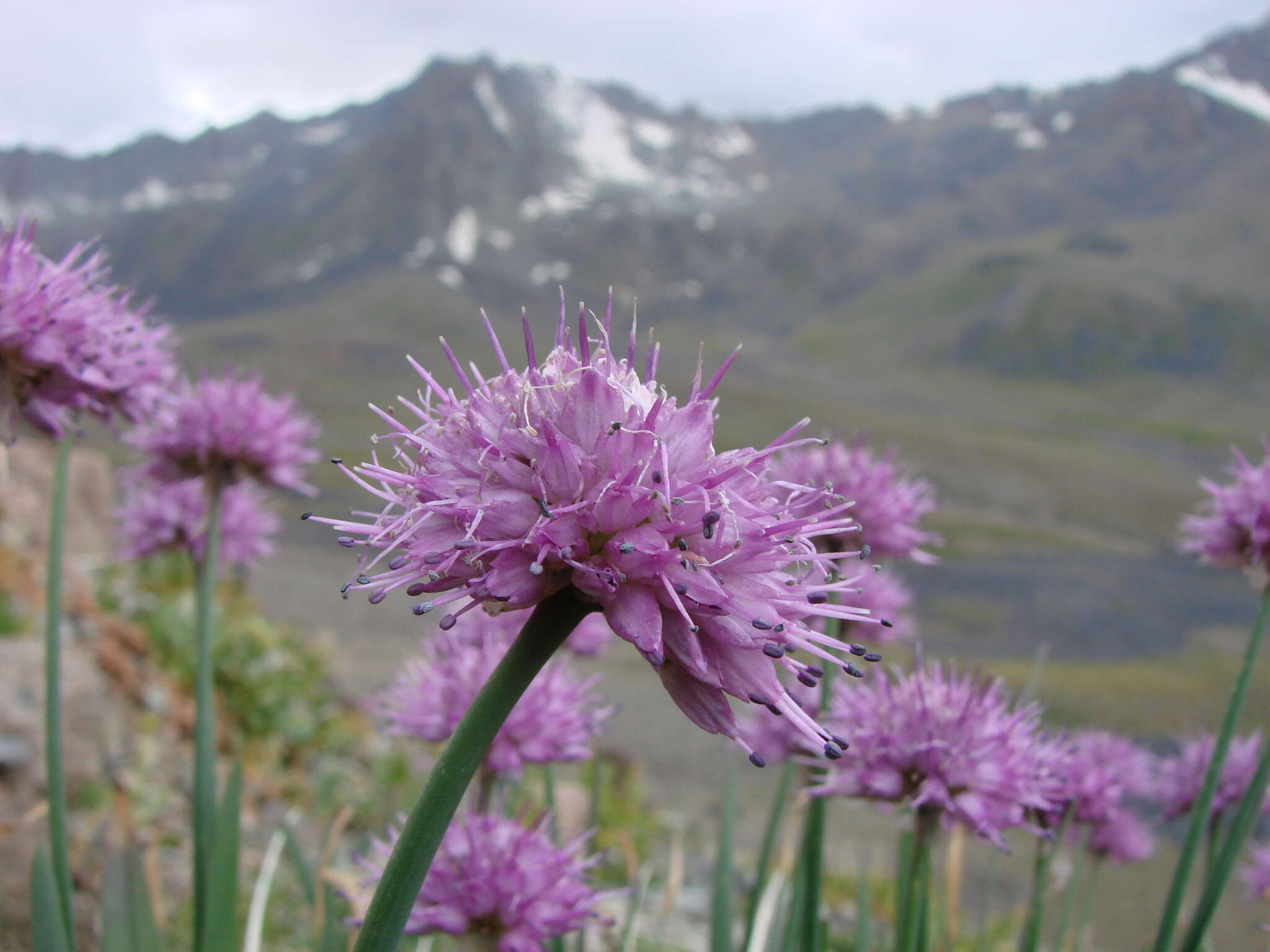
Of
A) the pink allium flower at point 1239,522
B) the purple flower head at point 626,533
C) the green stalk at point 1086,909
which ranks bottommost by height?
the green stalk at point 1086,909

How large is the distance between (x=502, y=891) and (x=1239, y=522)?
2319mm

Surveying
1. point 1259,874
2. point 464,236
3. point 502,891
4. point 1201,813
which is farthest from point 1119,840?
point 464,236

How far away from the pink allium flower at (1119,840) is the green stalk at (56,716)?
3.31 m

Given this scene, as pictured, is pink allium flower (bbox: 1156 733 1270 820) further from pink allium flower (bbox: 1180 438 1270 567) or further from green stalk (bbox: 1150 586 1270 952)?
green stalk (bbox: 1150 586 1270 952)

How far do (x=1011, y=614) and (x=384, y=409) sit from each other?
31.4m

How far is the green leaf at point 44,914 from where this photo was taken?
1984mm

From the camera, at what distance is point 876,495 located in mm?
3238

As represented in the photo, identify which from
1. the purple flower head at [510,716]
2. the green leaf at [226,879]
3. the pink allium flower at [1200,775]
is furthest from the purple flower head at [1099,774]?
the green leaf at [226,879]

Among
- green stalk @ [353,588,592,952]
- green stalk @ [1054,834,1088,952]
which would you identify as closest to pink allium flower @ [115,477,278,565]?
green stalk @ [353,588,592,952]

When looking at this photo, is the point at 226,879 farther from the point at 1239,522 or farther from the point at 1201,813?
the point at 1239,522

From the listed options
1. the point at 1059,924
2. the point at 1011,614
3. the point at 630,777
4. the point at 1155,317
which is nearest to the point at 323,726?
the point at 630,777

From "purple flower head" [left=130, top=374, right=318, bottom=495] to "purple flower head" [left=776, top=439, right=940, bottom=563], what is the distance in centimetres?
174

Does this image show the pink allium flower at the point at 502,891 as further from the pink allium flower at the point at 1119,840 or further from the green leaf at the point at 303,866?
the pink allium flower at the point at 1119,840

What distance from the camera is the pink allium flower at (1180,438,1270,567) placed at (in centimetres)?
288
